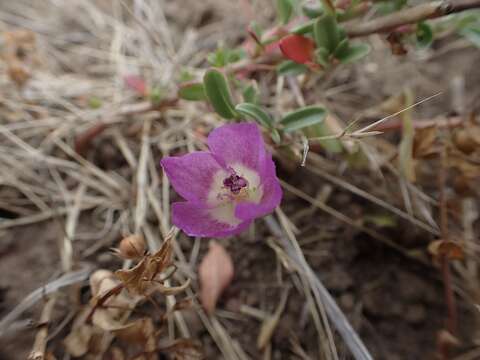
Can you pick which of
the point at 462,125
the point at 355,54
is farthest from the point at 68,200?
the point at 462,125

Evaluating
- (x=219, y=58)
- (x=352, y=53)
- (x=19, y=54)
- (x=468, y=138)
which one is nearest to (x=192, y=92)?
(x=219, y=58)

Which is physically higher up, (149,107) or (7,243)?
(149,107)

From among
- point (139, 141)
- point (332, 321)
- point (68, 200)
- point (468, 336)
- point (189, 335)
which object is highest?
point (139, 141)

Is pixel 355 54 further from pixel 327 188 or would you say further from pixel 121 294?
pixel 121 294

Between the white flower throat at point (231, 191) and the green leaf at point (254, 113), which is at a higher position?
the green leaf at point (254, 113)

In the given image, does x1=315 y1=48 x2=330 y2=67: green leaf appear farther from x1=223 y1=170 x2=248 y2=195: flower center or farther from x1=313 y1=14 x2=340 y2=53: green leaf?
x1=223 y1=170 x2=248 y2=195: flower center

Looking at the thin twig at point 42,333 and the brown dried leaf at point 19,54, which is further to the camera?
the brown dried leaf at point 19,54

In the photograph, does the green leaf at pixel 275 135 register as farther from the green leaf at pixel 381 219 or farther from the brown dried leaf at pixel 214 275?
the green leaf at pixel 381 219

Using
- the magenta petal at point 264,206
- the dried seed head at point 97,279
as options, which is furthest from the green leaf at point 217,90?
the dried seed head at point 97,279
